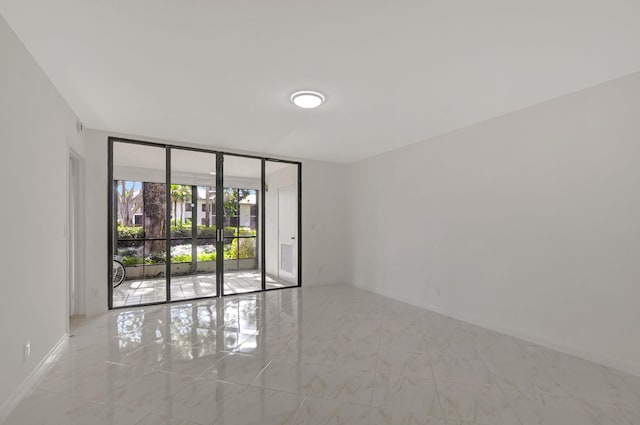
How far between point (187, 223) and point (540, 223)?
493 cm

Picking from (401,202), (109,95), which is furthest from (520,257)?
(109,95)

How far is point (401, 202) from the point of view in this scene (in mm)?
4938

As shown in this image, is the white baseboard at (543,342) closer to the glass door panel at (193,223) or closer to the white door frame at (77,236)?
the glass door panel at (193,223)

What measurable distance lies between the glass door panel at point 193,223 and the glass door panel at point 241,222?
0.23 metres

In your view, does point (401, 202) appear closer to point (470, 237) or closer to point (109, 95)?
point (470, 237)

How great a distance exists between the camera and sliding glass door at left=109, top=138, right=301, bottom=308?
4.62m

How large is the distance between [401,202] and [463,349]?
2.48 meters

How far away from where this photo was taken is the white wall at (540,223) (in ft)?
8.62

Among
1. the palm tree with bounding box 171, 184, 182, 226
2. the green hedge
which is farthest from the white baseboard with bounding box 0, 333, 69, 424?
the palm tree with bounding box 171, 184, 182, 226

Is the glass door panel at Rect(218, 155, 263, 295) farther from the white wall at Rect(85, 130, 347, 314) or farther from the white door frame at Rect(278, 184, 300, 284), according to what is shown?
the white wall at Rect(85, 130, 347, 314)

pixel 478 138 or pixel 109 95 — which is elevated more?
pixel 109 95

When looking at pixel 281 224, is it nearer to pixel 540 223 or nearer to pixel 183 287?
pixel 183 287

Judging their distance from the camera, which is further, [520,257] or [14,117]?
[520,257]

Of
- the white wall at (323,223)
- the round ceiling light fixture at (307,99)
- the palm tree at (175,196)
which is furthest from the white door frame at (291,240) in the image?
the round ceiling light fixture at (307,99)
